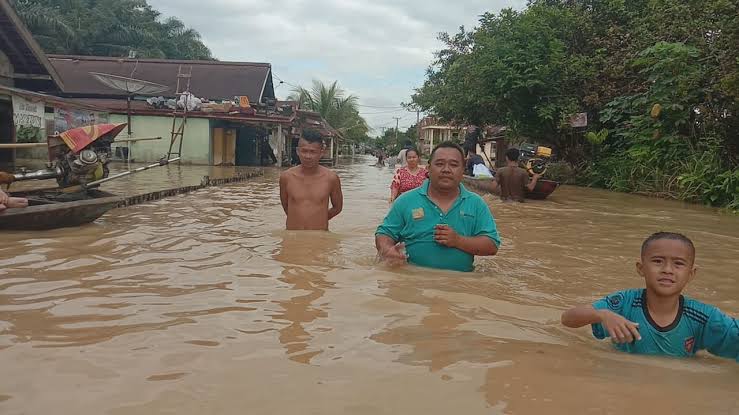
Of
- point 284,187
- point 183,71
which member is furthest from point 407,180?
point 183,71

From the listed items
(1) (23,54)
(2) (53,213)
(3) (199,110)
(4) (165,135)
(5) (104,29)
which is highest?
A: (5) (104,29)

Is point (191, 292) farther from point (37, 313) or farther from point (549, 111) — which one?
point (549, 111)

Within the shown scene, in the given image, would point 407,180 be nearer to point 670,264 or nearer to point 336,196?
point 336,196

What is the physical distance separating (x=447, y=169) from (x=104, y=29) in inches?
1659

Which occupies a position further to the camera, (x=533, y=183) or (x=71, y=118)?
(x=71, y=118)

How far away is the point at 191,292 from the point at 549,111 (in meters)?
15.6

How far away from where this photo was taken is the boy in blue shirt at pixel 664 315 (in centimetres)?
251

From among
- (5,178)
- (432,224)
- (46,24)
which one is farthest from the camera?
(46,24)

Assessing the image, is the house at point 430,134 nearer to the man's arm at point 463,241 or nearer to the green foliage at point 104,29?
the green foliage at point 104,29

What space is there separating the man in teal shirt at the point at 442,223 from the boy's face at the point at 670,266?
5.12ft

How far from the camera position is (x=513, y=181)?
429 inches

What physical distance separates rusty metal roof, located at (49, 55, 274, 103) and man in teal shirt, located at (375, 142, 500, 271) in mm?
23780

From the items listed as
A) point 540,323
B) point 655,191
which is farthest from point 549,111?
point 540,323

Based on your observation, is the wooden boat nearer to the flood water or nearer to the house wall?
the flood water
